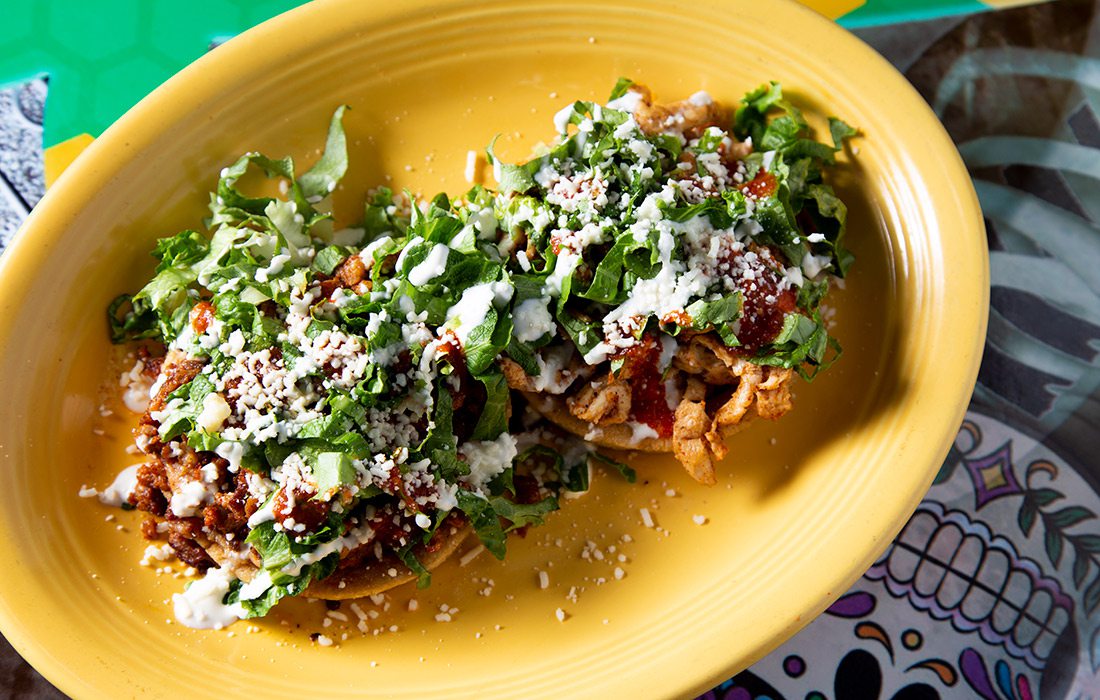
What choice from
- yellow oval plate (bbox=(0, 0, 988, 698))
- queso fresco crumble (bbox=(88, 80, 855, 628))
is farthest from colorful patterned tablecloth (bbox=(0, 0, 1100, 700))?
queso fresco crumble (bbox=(88, 80, 855, 628))

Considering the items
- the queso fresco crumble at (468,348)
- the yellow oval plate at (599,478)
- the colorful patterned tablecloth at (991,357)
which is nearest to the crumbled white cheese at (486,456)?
the queso fresco crumble at (468,348)

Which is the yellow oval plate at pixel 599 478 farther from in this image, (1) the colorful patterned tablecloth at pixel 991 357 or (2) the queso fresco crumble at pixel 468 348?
(1) the colorful patterned tablecloth at pixel 991 357

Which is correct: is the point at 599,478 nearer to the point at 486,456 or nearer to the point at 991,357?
the point at 486,456

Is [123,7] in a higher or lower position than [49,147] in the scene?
higher

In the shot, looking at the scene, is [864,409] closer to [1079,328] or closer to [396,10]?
[1079,328]

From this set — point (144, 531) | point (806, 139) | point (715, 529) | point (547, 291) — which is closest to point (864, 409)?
point (715, 529)

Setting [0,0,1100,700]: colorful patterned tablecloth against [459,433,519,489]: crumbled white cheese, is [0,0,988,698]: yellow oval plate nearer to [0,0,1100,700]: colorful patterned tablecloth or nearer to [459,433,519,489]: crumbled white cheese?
[459,433,519,489]: crumbled white cheese

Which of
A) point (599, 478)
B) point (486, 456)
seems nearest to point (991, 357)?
point (599, 478)
